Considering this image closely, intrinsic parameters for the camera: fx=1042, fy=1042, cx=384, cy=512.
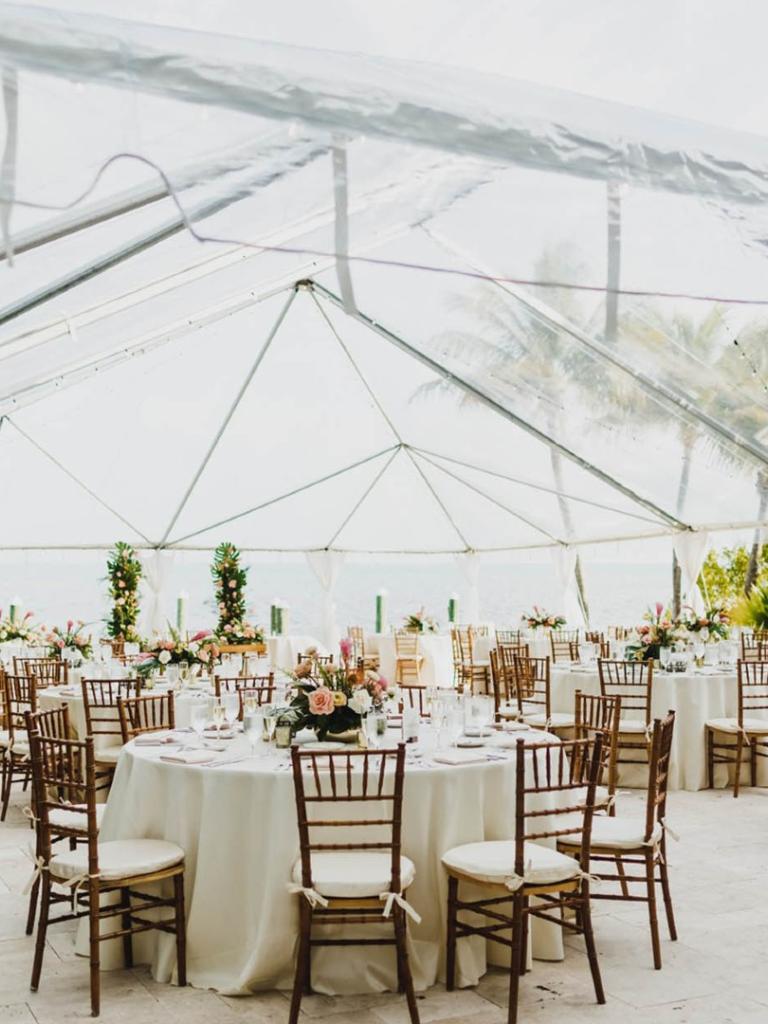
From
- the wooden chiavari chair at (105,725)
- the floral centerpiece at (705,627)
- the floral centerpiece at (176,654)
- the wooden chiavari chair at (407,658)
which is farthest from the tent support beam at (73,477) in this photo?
the floral centerpiece at (705,627)

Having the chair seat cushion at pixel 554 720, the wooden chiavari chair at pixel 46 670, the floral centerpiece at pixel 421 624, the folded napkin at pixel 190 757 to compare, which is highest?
the floral centerpiece at pixel 421 624

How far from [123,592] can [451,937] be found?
11850 mm

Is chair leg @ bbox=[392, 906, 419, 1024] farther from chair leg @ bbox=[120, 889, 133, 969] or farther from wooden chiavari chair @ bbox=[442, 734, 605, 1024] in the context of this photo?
chair leg @ bbox=[120, 889, 133, 969]

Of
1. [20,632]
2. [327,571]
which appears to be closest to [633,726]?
[20,632]

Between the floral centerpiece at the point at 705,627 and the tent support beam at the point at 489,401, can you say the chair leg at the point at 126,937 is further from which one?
the tent support beam at the point at 489,401

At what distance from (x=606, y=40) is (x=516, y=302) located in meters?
5.62

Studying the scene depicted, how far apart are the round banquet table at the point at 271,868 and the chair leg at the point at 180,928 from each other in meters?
0.04

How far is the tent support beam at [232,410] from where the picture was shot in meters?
12.2

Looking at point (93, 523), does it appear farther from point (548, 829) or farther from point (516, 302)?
point (548, 829)

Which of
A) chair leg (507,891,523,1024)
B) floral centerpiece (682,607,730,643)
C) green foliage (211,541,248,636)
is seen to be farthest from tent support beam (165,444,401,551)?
chair leg (507,891,523,1024)

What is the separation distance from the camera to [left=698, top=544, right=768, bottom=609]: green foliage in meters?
19.9

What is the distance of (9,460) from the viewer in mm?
13891

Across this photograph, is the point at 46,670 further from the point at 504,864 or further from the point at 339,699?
the point at 504,864

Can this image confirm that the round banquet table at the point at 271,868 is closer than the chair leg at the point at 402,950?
No
